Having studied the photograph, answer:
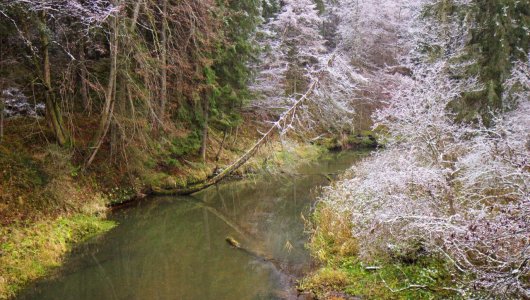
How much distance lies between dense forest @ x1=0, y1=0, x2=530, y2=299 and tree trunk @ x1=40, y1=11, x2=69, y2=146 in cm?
4

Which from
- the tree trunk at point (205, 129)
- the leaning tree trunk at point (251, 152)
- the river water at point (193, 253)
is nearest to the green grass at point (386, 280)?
the river water at point (193, 253)

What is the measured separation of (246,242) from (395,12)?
27741 millimetres

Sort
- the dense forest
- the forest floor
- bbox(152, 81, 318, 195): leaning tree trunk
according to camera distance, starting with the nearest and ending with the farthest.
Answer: the dense forest → the forest floor → bbox(152, 81, 318, 195): leaning tree trunk

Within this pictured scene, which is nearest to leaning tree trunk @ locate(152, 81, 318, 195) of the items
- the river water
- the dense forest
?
the dense forest

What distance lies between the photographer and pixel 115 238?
10578 mm

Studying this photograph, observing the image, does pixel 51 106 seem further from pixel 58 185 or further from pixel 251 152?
pixel 251 152

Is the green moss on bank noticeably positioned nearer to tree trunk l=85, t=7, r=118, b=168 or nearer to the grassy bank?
tree trunk l=85, t=7, r=118, b=168

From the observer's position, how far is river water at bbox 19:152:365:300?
25.2ft

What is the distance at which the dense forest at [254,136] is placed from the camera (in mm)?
6508

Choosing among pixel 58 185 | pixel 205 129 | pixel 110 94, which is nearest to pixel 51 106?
pixel 110 94

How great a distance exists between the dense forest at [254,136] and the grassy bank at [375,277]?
0.10 feet

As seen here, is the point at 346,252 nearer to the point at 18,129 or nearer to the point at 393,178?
the point at 393,178

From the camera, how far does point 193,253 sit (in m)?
9.66

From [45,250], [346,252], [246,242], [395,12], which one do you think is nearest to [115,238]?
[45,250]
